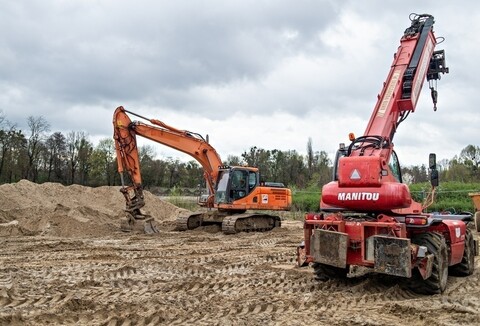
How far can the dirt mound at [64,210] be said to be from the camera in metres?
17.2

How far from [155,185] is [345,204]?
5121 centimetres

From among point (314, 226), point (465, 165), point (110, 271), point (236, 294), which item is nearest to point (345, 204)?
point (314, 226)

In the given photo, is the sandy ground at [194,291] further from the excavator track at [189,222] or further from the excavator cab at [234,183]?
the excavator track at [189,222]

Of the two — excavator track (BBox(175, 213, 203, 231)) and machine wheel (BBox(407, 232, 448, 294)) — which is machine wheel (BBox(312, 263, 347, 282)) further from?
excavator track (BBox(175, 213, 203, 231))

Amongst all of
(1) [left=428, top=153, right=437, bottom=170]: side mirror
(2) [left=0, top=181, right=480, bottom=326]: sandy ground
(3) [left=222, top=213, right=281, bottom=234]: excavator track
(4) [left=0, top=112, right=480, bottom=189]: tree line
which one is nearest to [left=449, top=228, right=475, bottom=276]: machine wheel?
(2) [left=0, top=181, right=480, bottom=326]: sandy ground

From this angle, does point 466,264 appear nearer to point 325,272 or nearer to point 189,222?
point 325,272

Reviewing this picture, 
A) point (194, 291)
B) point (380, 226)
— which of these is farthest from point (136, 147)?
point (380, 226)

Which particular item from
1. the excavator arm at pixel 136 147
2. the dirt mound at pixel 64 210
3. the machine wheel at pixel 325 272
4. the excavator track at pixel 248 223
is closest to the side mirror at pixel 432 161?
the machine wheel at pixel 325 272

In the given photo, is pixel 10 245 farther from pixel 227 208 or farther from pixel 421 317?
pixel 421 317

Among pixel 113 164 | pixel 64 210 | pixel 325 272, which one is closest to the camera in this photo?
pixel 325 272

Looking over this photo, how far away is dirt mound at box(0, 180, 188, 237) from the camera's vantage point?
1722cm

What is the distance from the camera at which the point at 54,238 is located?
15531 mm

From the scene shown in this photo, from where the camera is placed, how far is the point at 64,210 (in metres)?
19.8

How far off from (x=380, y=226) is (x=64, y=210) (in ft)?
51.2
